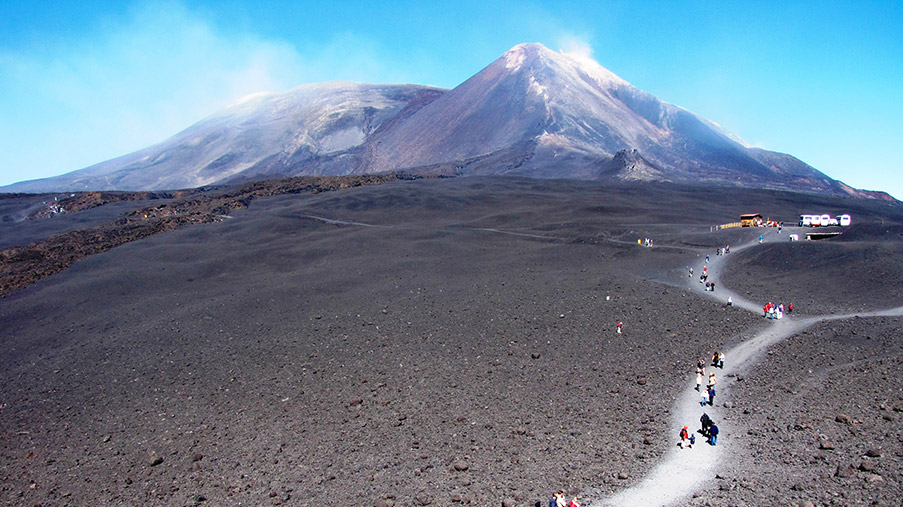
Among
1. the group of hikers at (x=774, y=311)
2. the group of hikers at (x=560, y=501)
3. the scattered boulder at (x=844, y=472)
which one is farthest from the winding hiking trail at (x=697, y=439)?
the scattered boulder at (x=844, y=472)

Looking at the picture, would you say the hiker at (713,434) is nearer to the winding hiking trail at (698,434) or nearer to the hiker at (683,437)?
the winding hiking trail at (698,434)

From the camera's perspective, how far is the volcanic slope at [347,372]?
12.2m

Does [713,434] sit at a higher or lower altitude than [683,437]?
higher

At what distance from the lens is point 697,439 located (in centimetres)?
1265

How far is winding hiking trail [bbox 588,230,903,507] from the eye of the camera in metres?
10.5

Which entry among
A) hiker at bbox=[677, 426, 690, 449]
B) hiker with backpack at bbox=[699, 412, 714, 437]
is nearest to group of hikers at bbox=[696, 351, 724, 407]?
hiker with backpack at bbox=[699, 412, 714, 437]

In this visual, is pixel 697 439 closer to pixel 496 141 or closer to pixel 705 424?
pixel 705 424

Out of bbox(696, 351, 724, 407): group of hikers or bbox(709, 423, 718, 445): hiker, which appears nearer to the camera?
bbox(709, 423, 718, 445): hiker

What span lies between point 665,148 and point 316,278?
4663 inches

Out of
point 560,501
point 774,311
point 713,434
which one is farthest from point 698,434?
point 774,311

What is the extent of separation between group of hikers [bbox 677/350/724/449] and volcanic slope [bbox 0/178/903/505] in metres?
0.54

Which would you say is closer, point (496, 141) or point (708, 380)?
point (708, 380)

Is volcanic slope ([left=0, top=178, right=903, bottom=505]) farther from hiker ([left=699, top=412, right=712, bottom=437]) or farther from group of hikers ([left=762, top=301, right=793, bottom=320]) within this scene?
hiker ([left=699, top=412, right=712, bottom=437])

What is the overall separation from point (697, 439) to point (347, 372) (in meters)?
10.8
